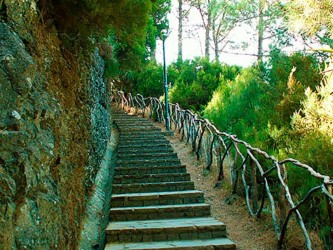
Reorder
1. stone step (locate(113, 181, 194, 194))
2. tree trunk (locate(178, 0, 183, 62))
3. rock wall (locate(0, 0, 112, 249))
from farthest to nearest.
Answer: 1. tree trunk (locate(178, 0, 183, 62))
2. stone step (locate(113, 181, 194, 194))
3. rock wall (locate(0, 0, 112, 249))

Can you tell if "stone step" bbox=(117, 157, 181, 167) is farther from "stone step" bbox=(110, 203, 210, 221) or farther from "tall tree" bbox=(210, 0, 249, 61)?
"tall tree" bbox=(210, 0, 249, 61)

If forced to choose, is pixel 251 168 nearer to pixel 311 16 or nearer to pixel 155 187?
pixel 155 187

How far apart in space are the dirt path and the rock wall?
76.7 inches

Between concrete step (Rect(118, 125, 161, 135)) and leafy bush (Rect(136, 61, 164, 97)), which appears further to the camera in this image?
leafy bush (Rect(136, 61, 164, 97))

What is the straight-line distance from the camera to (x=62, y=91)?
383 centimetres

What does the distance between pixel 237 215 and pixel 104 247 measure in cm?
195

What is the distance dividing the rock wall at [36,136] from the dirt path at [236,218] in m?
1.95

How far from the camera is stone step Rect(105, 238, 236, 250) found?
412 centimetres

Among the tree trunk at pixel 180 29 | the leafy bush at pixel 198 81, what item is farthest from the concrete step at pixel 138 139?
the tree trunk at pixel 180 29

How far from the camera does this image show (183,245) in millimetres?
4180

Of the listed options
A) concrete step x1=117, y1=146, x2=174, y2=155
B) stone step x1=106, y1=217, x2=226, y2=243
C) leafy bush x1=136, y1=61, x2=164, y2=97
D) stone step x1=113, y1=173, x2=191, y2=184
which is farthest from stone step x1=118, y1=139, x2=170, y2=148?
leafy bush x1=136, y1=61, x2=164, y2=97

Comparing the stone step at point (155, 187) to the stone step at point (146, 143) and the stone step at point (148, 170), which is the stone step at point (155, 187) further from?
the stone step at point (146, 143)

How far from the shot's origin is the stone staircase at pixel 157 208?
4418 mm

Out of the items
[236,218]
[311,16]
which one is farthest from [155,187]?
[311,16]
